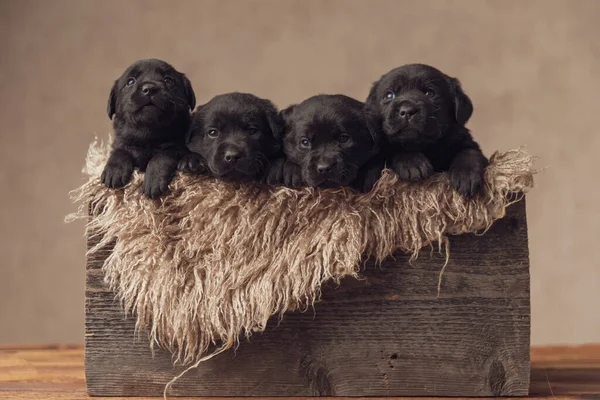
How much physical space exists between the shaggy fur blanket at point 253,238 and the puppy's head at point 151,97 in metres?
0.14

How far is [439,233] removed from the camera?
1.55 meters

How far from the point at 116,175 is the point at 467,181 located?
72 centimetres

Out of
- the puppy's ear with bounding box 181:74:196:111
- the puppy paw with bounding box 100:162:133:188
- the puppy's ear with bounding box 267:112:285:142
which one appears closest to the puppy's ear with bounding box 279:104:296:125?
the puppy's ear with bounding box 267:112:285:142

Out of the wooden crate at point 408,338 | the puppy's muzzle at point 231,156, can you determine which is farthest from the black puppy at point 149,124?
the wooden crate at point 408,338

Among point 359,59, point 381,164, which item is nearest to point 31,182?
point 359,59

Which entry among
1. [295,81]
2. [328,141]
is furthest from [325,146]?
[295,81]

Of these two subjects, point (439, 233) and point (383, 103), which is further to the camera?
point (383, 103)

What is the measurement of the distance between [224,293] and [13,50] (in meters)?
2.14

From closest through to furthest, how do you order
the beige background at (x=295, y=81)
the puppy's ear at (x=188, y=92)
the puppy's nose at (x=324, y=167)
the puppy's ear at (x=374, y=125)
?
the puppy's nose at (x=324, y=167) < the puppy's ear at (x=374, y=125) < the puppy's ear at (x=188, y=92) < the beige background at (x=295, y=81)

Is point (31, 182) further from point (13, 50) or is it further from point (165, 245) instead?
point (165, 245)

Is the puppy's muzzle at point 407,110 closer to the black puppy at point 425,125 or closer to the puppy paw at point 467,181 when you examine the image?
the black puppy at point 425,125

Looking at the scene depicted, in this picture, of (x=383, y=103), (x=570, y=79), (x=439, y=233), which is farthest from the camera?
(x=570, y=79)

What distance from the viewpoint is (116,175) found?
162cm

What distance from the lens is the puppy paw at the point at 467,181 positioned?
1523 millimetres
